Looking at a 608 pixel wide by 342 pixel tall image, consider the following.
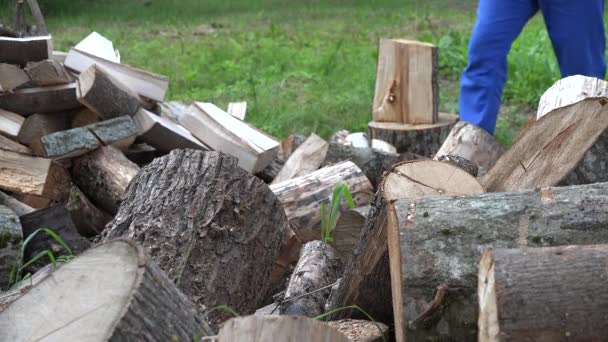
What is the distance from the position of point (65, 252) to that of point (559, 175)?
1.92 meters

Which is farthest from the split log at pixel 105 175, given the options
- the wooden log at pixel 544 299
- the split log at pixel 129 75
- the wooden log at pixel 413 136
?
the wooden log at pixel 544 299

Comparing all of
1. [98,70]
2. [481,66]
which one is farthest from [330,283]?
[481,66]

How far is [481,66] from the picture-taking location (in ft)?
16.1

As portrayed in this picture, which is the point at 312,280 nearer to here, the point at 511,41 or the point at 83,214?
the point at 83,214

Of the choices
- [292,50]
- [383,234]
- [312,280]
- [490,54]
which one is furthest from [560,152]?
[292,50]

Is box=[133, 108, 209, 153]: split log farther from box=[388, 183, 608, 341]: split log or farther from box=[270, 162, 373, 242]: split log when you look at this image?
box=[388, 183, 608, 341]: split log

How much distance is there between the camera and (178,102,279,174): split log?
4.42 m

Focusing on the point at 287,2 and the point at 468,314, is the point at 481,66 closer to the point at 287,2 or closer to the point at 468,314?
the point at 468,314

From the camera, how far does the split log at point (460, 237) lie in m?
2.14

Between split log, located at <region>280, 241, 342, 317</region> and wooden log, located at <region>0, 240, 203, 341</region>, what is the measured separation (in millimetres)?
851

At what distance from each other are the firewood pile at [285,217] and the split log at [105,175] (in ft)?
0.04

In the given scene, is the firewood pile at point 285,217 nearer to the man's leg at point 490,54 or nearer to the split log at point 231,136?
the split log at point 231,136

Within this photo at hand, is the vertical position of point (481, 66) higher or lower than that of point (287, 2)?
higher

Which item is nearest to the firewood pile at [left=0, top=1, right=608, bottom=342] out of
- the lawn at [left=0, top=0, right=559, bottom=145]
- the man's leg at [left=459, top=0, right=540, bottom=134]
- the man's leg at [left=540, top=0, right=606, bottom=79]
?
the man's leg at [left=459, top=0, right=540, bottom=134]
